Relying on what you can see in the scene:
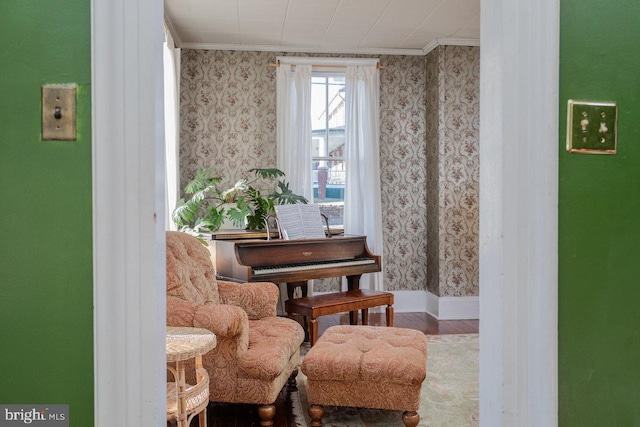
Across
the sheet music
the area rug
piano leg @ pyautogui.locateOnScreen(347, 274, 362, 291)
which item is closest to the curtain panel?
piano leg @ pyautogui.locateOnScreen(347, 274, 362, 291)

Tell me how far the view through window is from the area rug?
7.59 ft

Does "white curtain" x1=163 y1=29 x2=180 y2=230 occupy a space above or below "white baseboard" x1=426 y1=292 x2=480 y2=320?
above

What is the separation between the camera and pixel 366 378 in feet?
8.58

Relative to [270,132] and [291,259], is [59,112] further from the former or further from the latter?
[270,132]

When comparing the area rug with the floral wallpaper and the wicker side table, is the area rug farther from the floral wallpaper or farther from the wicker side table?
the floral wallpaper

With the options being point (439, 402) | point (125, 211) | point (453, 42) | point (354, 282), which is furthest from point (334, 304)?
point (125, 211)

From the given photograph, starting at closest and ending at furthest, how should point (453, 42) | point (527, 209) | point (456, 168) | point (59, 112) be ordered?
point (59, 112), point (527, 209), point (453, 42), point (456, 168)

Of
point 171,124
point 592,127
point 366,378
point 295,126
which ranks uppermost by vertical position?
point 295,126

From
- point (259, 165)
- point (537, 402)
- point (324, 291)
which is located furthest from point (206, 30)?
point (537, 402)

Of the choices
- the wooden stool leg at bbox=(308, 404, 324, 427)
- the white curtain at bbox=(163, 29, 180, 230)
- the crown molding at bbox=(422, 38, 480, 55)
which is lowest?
the wooden stool leg at bbox=(308, 404, 324, 427)

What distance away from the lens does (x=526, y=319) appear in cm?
102

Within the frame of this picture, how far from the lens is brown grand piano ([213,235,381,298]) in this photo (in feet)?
13.5

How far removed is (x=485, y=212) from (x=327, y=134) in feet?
15.8

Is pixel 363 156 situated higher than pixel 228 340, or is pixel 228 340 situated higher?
pixel 363 156
